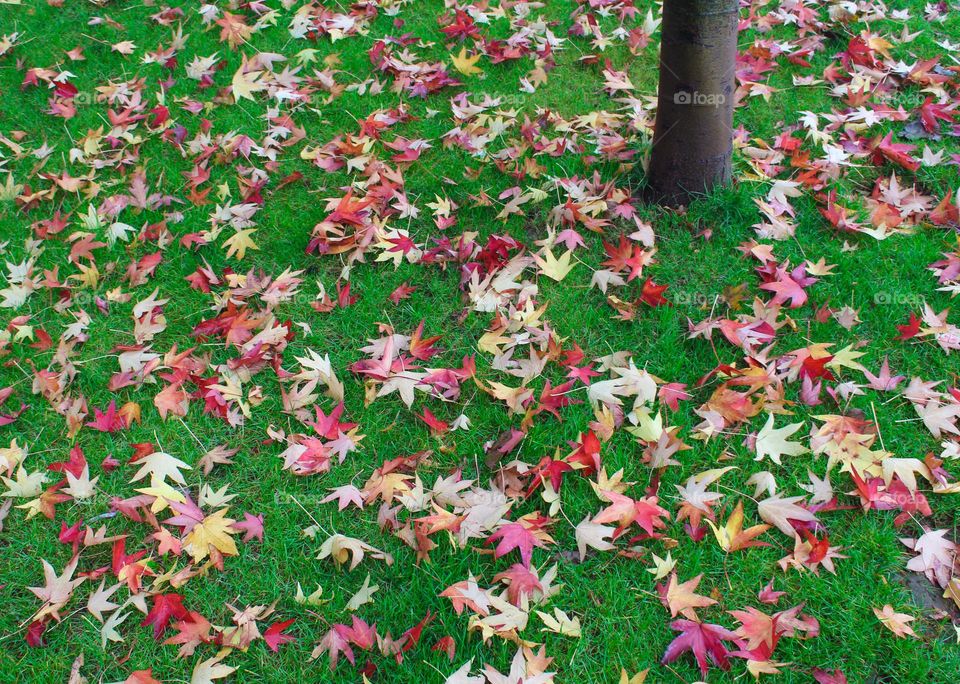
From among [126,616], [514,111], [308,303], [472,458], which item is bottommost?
[126,616]

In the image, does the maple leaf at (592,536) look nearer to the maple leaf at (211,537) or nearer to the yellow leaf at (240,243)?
the maple leaf at (211,537)

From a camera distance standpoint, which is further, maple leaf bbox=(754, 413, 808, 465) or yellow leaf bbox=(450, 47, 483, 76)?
yellow leaf bbox=(450, 47, 483, 76)

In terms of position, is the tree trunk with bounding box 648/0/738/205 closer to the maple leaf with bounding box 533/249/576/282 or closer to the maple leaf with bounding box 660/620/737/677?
the maple leaf with bounding box 533/249/576/282

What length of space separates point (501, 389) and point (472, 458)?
0.29 m

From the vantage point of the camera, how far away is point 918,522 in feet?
7.20

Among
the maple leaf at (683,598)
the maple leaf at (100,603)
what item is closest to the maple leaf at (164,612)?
the maple leaf at (100,603)

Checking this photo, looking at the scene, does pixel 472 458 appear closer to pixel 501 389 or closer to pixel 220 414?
pixel 501 389

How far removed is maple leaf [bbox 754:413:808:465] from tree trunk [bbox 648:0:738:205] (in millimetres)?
1277

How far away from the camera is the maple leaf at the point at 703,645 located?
194 centimetres

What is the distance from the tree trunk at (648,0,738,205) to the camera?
9.23 feet

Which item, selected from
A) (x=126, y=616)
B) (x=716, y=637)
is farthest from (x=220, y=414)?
(x=716, y=637)

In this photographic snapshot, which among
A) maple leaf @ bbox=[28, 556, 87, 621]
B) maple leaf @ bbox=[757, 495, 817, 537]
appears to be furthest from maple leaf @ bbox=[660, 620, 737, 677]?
maple leaf @ bbox=[28, 556, 87, 621]

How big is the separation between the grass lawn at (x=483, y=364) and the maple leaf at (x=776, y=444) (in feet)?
0.04

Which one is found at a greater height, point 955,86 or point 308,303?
point 955,86
